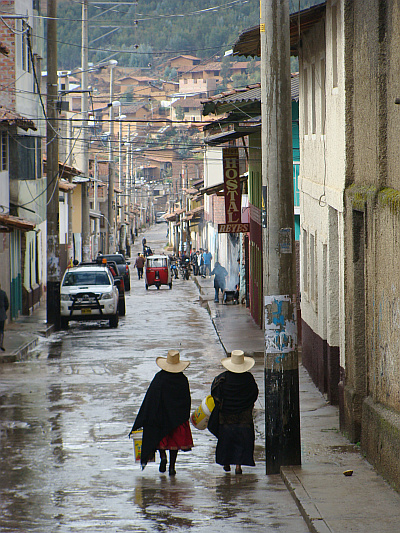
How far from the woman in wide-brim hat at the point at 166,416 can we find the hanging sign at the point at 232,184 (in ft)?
64.9

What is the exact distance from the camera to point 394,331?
31.9 feet

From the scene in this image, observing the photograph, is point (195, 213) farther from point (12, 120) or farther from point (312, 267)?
point (312, 267)

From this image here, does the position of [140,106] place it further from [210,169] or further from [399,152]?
[399,152]

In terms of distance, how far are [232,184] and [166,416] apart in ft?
66.8

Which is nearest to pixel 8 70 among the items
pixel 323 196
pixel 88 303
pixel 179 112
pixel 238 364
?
pixel 88 303

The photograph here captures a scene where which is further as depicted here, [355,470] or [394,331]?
[355,470]

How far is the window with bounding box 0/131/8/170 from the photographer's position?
3002cm

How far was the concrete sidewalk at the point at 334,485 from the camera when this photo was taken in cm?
831

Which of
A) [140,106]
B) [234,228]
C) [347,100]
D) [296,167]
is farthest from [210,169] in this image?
[140,106]

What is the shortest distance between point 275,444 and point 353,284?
2391mm

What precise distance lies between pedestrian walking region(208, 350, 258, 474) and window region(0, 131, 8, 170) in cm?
2091

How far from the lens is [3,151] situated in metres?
30.4

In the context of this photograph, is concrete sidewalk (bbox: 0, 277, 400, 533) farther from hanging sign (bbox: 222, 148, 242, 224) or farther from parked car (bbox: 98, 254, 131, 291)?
parked car (bbox: 98, 254, 131, 291)

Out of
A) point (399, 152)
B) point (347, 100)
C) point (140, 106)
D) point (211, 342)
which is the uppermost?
point (140, 106)
